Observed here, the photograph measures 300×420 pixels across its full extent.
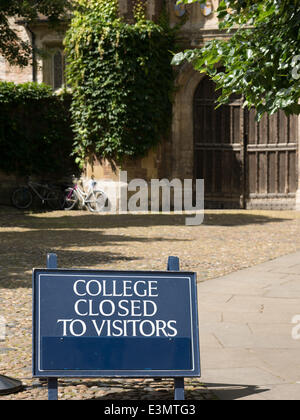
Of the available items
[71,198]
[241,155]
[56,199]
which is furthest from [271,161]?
[56,199]

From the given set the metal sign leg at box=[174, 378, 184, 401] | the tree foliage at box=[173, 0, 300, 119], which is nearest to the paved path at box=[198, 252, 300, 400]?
the metal sign leg at box=[174, 378, 184, 401]

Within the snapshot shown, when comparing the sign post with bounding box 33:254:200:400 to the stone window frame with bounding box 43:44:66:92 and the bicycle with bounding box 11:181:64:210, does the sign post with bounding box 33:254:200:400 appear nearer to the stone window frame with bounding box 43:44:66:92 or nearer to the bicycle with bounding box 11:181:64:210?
the bicycle with bounding box 11:181:64:210

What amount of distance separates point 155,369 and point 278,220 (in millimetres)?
12189

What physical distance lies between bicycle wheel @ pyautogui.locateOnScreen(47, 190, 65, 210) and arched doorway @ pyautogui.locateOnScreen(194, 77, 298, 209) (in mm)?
3495

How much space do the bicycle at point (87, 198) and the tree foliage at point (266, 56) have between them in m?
12.1

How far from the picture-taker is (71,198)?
18.6 metres

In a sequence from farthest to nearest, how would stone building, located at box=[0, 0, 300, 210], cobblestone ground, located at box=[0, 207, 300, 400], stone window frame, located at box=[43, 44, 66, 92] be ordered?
stone window frame, located at box=[43, 44, 66, 92] → stone building, located at box=[0, 0, 300, 210] → cobblestone ground, located at box=[0, 207, 300, 400]

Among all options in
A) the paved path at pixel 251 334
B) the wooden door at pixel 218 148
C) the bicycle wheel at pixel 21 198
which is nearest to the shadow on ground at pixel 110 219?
the bicycle wheel at pixel 21 198

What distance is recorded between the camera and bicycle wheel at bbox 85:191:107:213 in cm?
1800

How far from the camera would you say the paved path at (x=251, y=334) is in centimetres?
446

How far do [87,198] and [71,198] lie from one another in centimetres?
53

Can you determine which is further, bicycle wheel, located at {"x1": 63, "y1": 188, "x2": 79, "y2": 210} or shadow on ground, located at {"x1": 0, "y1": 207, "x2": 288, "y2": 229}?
bicycle wheel, located at {"x1": 63, "y1": 188, "x2": 79, "y2": 210}

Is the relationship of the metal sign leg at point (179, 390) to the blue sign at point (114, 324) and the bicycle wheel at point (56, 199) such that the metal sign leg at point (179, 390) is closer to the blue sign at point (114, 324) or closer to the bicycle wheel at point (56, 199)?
the blue sign at point (114, 324)
